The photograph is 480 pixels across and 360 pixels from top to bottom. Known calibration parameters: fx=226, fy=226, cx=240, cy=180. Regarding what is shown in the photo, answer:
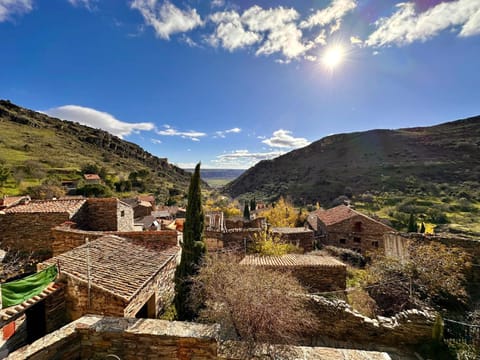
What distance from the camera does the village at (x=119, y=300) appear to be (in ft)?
12.1

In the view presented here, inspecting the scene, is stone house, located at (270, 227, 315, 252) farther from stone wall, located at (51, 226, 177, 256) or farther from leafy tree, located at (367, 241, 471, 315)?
stone wall, located at (51, 226, 177, 256)

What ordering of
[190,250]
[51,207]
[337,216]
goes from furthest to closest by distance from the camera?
[337,216]
[51,207]
[190,250]

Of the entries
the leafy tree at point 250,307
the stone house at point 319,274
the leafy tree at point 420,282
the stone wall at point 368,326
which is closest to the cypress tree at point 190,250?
the leafy tree at point 250,307

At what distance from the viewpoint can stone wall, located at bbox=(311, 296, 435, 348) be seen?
571 cm

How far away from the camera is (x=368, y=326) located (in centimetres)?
583

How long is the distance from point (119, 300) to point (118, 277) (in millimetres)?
870

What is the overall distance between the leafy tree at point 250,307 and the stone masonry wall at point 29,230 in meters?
7.11

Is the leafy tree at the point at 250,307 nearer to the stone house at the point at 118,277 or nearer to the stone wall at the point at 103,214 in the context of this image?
the stone house at the point at 118,277

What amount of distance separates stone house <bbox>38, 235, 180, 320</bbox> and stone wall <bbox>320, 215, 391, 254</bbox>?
16.6 m

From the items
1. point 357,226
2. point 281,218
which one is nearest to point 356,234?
point 357,226

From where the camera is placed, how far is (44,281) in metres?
4.82

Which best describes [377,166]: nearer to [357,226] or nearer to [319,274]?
[357,226]

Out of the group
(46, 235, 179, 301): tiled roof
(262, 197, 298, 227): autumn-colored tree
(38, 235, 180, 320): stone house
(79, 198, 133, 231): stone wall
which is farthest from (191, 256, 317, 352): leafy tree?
(262, 197, 298, 227): autumn-colored tree

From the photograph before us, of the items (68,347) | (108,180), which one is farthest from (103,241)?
(108,180)
